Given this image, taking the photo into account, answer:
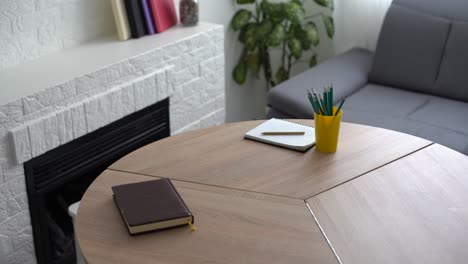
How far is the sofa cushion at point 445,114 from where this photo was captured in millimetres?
2697

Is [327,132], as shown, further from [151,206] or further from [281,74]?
[281,74]

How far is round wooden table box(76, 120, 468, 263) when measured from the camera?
4.75 feet

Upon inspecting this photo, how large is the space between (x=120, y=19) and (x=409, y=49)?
1.36m

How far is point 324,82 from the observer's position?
3004 millimetres

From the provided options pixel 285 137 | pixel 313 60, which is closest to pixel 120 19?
pixel 285 137

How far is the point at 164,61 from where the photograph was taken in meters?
2.75

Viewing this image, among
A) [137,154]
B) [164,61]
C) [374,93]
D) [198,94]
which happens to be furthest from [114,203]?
[374,93]

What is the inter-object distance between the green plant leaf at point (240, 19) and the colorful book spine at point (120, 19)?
0.78 meters

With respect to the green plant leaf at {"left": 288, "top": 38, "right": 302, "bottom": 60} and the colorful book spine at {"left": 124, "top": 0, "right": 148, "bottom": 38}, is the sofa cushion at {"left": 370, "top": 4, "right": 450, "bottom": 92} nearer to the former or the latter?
the green plant leaf at {"left": 288, "top": 38, "right": 302, "bottom": 60}

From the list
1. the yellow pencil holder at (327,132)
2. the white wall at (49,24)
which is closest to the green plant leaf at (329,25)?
the white wall at (49,24)

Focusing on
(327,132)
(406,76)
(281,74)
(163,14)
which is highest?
(163,14)

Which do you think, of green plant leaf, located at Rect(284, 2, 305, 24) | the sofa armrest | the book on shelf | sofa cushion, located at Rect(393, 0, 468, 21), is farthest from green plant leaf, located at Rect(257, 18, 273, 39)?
sofa cushion, located at Rect(393, 0, 468, 21)

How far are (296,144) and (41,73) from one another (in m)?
1.02

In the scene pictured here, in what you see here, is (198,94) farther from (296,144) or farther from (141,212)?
(141,212)
